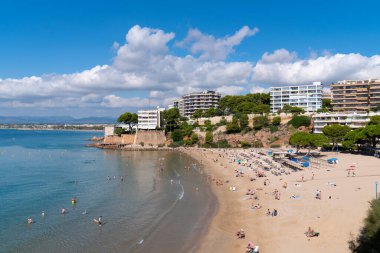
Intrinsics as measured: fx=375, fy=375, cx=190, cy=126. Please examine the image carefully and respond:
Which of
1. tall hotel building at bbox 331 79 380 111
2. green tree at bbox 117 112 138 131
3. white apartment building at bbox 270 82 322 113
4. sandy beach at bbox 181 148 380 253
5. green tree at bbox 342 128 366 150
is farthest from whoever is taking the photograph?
green tree at bbox 117 112 138 131

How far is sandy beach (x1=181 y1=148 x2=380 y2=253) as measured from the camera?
86.1 ft

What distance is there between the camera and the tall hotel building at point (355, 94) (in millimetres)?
106312

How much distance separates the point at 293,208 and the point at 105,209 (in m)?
18.4

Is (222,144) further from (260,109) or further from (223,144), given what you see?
(260,109)

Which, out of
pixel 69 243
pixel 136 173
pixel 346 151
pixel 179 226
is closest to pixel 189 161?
pixel 136 173

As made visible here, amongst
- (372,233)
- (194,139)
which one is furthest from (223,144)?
(372,233)

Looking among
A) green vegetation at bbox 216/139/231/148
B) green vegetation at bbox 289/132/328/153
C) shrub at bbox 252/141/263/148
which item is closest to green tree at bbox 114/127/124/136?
green vegetation at bbox 216/139/231/148

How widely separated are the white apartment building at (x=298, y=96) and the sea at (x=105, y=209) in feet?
227

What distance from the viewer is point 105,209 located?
3775 cm

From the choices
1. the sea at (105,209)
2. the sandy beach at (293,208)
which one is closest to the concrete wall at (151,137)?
the sea at (105,209)

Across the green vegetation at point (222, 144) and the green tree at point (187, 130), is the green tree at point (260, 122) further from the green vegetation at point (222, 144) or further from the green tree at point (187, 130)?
the green tree at point (187, 130)

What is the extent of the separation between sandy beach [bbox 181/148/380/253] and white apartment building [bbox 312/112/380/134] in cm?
2761

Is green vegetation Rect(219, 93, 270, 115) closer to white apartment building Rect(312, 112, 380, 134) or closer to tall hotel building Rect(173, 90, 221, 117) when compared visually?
tall hotel building Rect(173, 90, 221, 117)

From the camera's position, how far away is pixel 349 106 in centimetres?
10994
